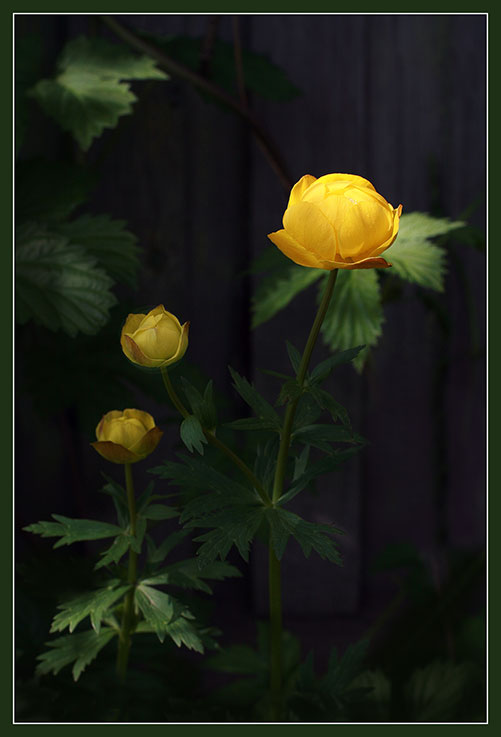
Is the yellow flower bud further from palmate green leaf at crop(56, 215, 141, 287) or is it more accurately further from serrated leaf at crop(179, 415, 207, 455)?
palmate green leaf at crop(56, 215, 141, 287)

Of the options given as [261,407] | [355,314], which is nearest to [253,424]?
[261,407]

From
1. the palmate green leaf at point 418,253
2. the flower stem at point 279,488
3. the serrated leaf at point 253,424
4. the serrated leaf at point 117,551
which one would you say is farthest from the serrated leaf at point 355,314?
the serrated leaf at point 117,551

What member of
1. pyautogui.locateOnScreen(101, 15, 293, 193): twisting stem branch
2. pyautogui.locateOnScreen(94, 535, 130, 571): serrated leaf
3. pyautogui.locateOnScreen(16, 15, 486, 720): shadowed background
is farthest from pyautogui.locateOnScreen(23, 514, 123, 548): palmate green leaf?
pyautogui.locateOnScreen(101, 15, 293, 193): twisting stem branch

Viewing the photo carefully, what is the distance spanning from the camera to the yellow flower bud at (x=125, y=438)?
0.83 meters

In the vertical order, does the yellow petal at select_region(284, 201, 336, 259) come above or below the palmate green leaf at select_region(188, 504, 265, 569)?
above

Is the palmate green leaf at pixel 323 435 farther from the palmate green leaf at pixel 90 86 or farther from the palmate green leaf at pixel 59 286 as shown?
the palmate green leaf at pixel 90 86

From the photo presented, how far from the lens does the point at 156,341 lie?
73 centimetres

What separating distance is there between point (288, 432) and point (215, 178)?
32.7 inches

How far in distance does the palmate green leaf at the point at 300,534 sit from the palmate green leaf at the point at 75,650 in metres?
0.29

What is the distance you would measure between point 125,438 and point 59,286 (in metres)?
0.38

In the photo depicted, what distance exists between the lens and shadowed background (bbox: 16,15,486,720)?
4.82 feet

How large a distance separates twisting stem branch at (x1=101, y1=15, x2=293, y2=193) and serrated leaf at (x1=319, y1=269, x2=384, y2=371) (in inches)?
11.9

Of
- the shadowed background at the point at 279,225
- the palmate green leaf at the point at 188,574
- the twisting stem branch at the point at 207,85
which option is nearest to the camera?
the palmate green leaf at the point at 188,574

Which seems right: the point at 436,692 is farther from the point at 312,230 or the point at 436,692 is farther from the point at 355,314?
the point at 312,230
